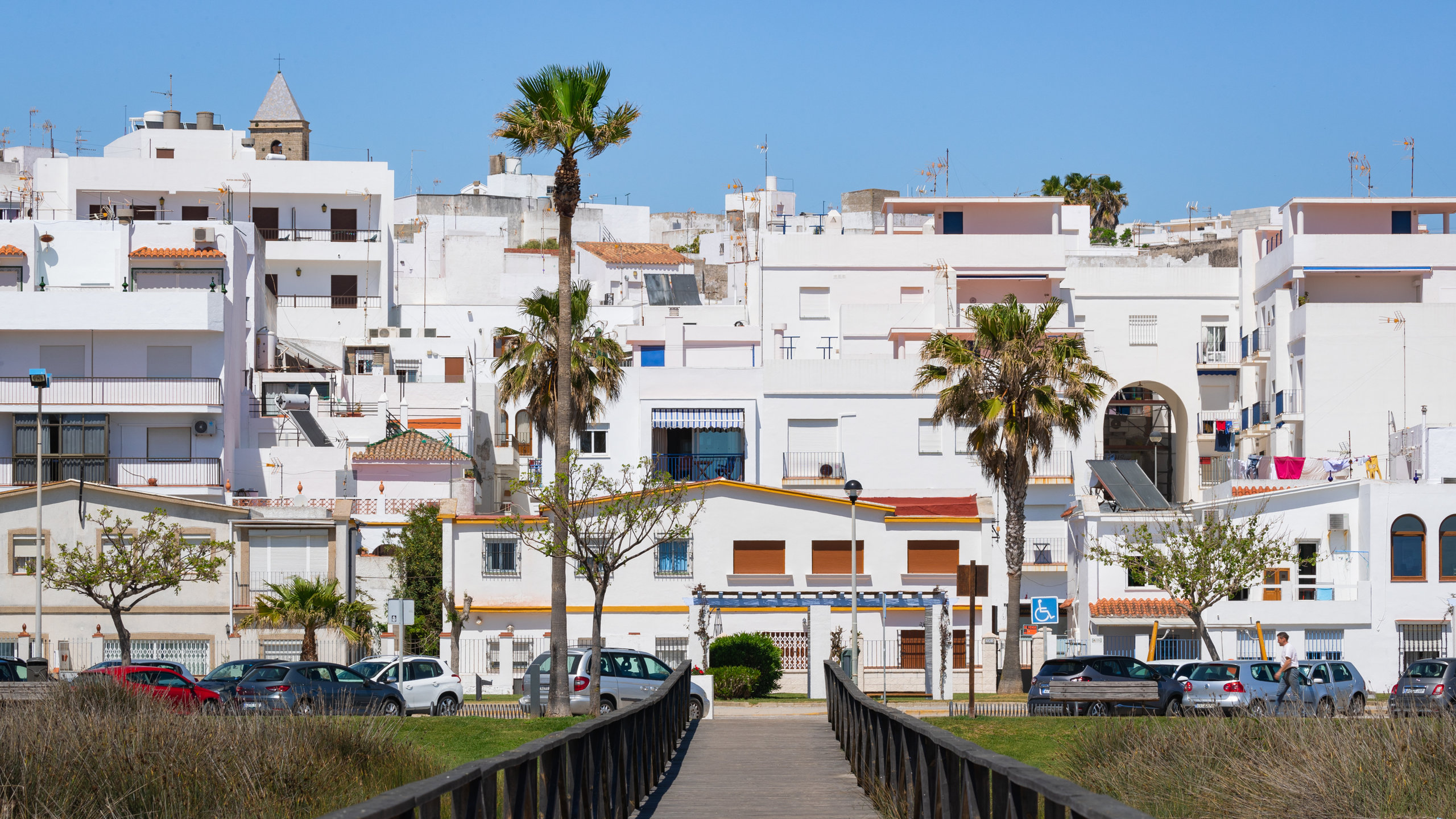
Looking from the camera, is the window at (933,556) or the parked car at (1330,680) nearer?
the parked car at (1330,680)

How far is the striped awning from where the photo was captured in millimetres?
59781

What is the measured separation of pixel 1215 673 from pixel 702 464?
29.2m

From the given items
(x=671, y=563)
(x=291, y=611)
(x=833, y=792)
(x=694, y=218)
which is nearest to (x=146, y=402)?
(x=291, y=611)

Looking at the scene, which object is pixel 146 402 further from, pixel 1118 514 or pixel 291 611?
pixel 1118 514

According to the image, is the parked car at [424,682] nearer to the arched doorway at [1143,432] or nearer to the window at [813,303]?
the window at [813,303]

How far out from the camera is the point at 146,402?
55.0 metres

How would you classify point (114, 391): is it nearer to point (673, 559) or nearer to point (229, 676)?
point (673, 559)

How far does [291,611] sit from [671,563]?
11383mm

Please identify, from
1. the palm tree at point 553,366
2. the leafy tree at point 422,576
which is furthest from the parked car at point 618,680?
the leafy tree at point 422,576

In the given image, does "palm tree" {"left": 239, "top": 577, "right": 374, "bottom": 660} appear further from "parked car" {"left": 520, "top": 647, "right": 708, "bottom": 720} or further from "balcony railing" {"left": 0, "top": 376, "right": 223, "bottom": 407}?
"balcony railing" {"left": 0, "top": 376, "right": 223, "bottom": 407}

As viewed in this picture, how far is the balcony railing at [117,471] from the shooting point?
178ft

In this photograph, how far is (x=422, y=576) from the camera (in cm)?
4969

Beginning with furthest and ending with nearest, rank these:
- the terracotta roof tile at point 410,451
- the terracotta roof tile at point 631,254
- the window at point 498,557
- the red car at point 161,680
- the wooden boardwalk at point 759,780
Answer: the terracotta roof tile at point 631,254
the terracotta roof tile at point 410,451
the window at point 498,557
the red car at point 161,680
the wooden boardwalk at point 759,780

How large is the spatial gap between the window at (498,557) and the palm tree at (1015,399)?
1365cm
